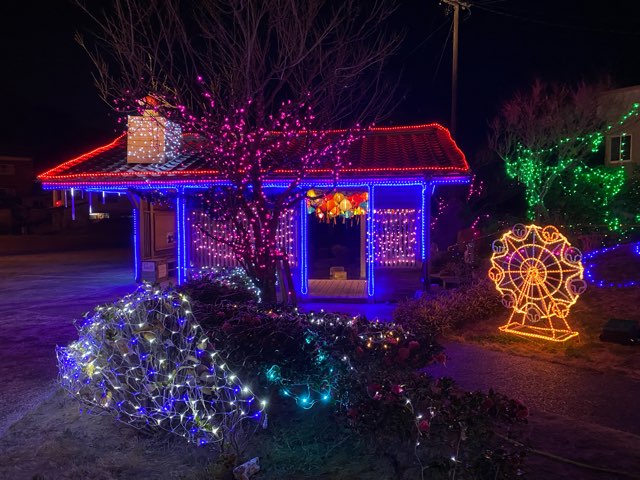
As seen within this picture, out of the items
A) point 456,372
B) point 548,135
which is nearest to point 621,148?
point 548,135

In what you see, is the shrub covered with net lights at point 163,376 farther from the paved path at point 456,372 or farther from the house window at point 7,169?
the house window at point 7,169

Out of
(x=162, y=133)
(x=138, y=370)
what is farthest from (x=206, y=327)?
(x=162, y=133)

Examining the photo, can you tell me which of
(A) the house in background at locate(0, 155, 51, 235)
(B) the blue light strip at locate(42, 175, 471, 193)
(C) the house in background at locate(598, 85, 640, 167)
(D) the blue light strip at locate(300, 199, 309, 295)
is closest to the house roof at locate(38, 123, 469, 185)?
(B) the blue light strip at locate(42, 175, 471, 193)

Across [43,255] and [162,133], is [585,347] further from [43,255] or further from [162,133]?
[43,255]

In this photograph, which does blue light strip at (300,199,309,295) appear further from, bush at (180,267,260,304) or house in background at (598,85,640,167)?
house in background at (598,85,640,167)

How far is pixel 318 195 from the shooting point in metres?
10.1

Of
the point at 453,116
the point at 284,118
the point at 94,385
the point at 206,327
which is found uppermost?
the point at 453,116

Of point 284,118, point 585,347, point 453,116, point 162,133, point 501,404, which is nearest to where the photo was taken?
point 501,404

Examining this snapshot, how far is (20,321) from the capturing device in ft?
32.4

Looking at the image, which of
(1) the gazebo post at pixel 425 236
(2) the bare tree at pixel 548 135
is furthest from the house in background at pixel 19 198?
(1) the gazebo post at pixel 425 236

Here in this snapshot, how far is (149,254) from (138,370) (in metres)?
10.0

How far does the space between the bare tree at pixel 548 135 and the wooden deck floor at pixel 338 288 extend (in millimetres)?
6989

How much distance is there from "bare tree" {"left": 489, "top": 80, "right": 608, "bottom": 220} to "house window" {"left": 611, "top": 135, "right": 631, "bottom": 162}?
843mm

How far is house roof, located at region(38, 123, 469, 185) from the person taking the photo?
34.0 feet
